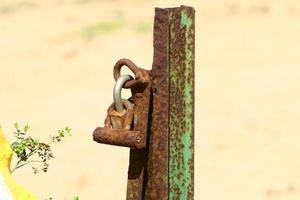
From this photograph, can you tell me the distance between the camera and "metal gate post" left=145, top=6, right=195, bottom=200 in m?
2.56

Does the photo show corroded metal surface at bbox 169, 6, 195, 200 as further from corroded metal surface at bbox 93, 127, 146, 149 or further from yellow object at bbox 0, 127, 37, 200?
yellow object at bbox 0, 127, 37, 200

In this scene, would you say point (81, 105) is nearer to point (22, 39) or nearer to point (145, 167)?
point (22, 39)

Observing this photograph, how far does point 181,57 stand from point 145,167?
0.39m

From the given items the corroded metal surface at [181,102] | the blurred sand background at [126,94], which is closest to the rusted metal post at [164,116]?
the corroded metal surface at [181,102]

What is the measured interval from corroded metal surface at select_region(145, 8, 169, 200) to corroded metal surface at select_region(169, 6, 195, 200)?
2 cm

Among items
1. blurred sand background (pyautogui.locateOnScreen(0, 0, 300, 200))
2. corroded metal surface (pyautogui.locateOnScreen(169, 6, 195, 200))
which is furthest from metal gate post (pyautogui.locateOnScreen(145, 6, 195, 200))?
blurred sand background (pyautogui.locateOnScreen(0, 0, 300, 200))

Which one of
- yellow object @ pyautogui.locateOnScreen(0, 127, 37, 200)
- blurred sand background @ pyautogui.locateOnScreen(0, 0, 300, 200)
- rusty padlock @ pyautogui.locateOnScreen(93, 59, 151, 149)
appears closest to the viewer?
yellow object @ pyautogui.locateOnScreen(0, 127, 37, 200)

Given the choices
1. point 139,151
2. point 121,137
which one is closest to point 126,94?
point 139,151

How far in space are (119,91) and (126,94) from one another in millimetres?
10936

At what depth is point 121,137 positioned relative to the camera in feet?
8.23

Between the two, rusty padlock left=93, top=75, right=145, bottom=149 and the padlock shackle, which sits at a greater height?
the padlock shackle

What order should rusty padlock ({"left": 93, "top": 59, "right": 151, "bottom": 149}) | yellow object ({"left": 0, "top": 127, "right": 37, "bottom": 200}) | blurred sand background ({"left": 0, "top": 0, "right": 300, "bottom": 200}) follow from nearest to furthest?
yellow object ({"left": 0, "top": 127, "right": 37, "bottom": 200}), rusty padlock ({"left": 93, "top": 59, "right": 151, "bottom": 149}), blurred sand background ({"left": 0, "top": 0, "right": 300, "bottom": 200})
